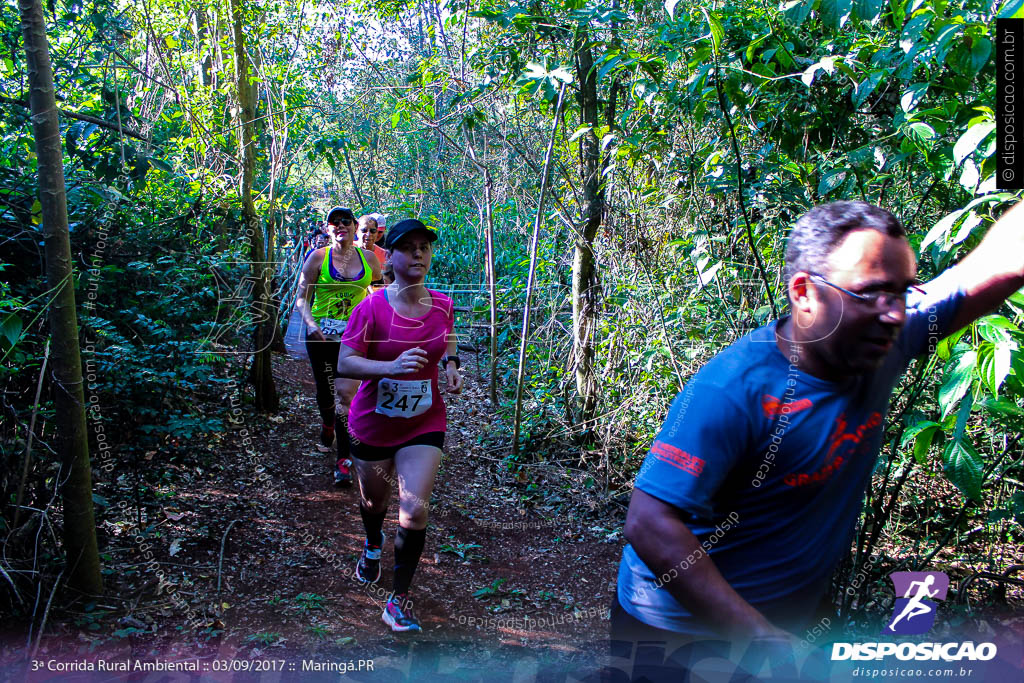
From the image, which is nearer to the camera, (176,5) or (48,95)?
(48,95)

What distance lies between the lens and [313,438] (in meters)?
6.68

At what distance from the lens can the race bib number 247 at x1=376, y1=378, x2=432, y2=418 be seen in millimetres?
3666

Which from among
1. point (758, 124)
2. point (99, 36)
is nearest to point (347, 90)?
point (99, 36)

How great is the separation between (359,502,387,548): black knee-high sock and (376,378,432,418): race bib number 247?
0.68 meters

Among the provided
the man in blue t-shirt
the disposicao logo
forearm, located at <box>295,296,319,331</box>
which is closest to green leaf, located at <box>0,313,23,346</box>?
the man in blue t-shirt

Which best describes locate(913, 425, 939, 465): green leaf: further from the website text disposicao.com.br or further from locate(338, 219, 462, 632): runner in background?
locate(338, 219, 462, 632): runner in background

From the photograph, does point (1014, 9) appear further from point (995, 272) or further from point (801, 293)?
point (801, 293)

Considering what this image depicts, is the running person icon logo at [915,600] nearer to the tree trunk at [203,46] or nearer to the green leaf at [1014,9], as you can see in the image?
the green leaf at [1014,9]

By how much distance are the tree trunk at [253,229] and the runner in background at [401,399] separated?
3292 millimetres

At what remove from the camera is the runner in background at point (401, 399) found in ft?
11.8

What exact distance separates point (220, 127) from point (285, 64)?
5.67ft

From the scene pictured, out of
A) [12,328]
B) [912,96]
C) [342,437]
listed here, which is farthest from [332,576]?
[912,96]

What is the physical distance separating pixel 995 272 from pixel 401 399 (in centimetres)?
258

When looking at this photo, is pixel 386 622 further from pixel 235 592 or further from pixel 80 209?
pixel 80 209
